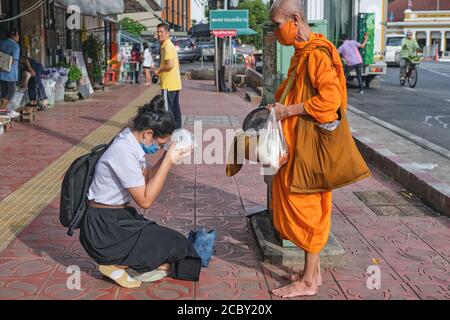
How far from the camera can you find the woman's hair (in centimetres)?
373

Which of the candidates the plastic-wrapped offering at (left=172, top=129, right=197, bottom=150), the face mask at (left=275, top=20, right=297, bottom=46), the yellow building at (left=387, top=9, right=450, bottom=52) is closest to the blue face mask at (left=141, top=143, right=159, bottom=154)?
the plastic-wrapped offering at (left=172, top=129, right=197, bottom=150)

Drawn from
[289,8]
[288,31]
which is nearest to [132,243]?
[288,31]

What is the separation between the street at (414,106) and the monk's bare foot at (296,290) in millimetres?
5984

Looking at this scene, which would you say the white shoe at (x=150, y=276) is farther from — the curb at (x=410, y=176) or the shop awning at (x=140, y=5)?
the shop awning at (x=140, y=5)

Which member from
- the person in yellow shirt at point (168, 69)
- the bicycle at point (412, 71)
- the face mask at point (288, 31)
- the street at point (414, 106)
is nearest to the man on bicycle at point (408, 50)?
the bicycle at point (412, 71)

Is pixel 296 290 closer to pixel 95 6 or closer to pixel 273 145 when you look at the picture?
pixel 273 145

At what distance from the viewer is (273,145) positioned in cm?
367

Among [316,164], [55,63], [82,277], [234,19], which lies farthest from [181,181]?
[234,19]

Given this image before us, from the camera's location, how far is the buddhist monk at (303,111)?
3.55m

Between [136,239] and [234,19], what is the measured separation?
1518cm

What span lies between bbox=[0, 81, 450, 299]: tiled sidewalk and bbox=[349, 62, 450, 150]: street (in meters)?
3.84

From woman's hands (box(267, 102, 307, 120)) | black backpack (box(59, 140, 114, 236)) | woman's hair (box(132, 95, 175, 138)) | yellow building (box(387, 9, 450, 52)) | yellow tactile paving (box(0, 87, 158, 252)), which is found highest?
yellow building (box(387, 9, 450, 52))

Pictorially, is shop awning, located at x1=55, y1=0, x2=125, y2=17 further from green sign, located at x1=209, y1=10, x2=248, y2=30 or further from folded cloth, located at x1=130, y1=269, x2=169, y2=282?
folded cloth, located at x1=130, y1=269, x2=169, y2=282
